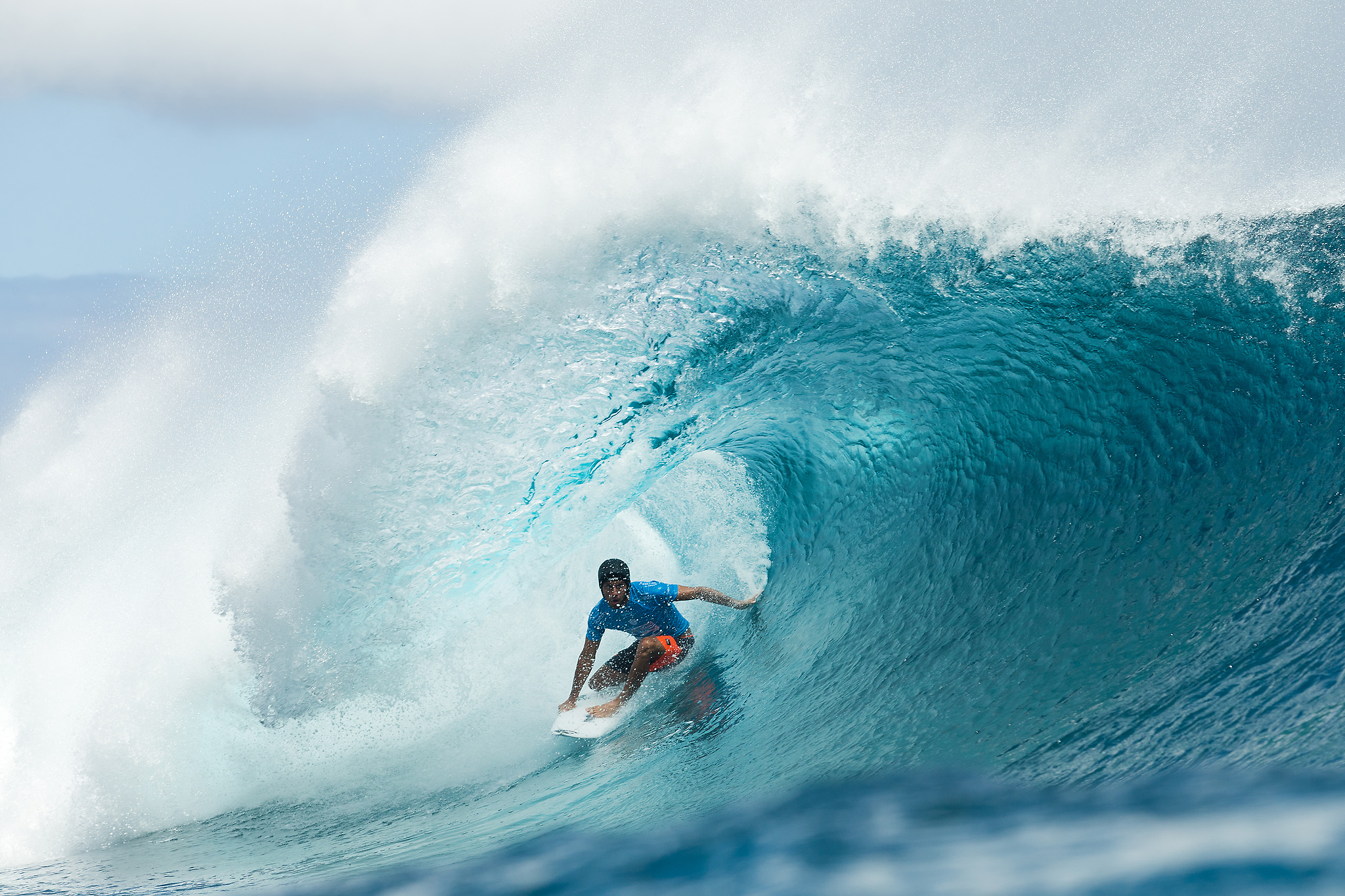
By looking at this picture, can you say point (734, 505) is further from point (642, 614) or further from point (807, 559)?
point (642, 614)

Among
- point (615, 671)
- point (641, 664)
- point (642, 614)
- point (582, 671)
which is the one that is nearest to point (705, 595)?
point (642, 614)

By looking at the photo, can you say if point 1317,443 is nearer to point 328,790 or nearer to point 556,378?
point 556,378

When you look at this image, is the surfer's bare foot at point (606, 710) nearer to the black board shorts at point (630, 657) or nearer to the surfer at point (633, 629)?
the surfer at point (633, 629)

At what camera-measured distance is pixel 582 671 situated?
539 centimetres

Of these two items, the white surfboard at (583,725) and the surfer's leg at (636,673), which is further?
the surfer's leg at (636,673)

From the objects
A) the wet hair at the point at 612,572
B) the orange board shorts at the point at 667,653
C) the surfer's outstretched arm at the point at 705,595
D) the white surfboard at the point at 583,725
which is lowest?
the white surfboard at the point at 583,725

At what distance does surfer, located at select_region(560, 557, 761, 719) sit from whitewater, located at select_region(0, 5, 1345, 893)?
0.20 meters

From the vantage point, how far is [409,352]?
5871 mm

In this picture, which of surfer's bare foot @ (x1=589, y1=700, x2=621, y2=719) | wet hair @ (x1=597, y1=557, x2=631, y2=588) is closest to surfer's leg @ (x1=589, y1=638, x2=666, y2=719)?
surfer's bare foot @ (x1=589, y1=700, x2=621, y2=719)

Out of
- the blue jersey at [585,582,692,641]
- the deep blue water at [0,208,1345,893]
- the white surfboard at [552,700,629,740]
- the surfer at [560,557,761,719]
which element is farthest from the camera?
the blue jersey at [585,582,692,641]

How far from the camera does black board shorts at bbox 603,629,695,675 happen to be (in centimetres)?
571

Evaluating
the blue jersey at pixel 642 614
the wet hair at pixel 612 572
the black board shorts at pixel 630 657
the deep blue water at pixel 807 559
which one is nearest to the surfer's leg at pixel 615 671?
the black board shorts at pixel 630 657

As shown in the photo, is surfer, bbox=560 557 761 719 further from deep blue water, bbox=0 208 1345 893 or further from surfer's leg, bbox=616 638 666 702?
deep blue water, bbox=0 208 1345 893

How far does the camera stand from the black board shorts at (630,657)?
5707mm
